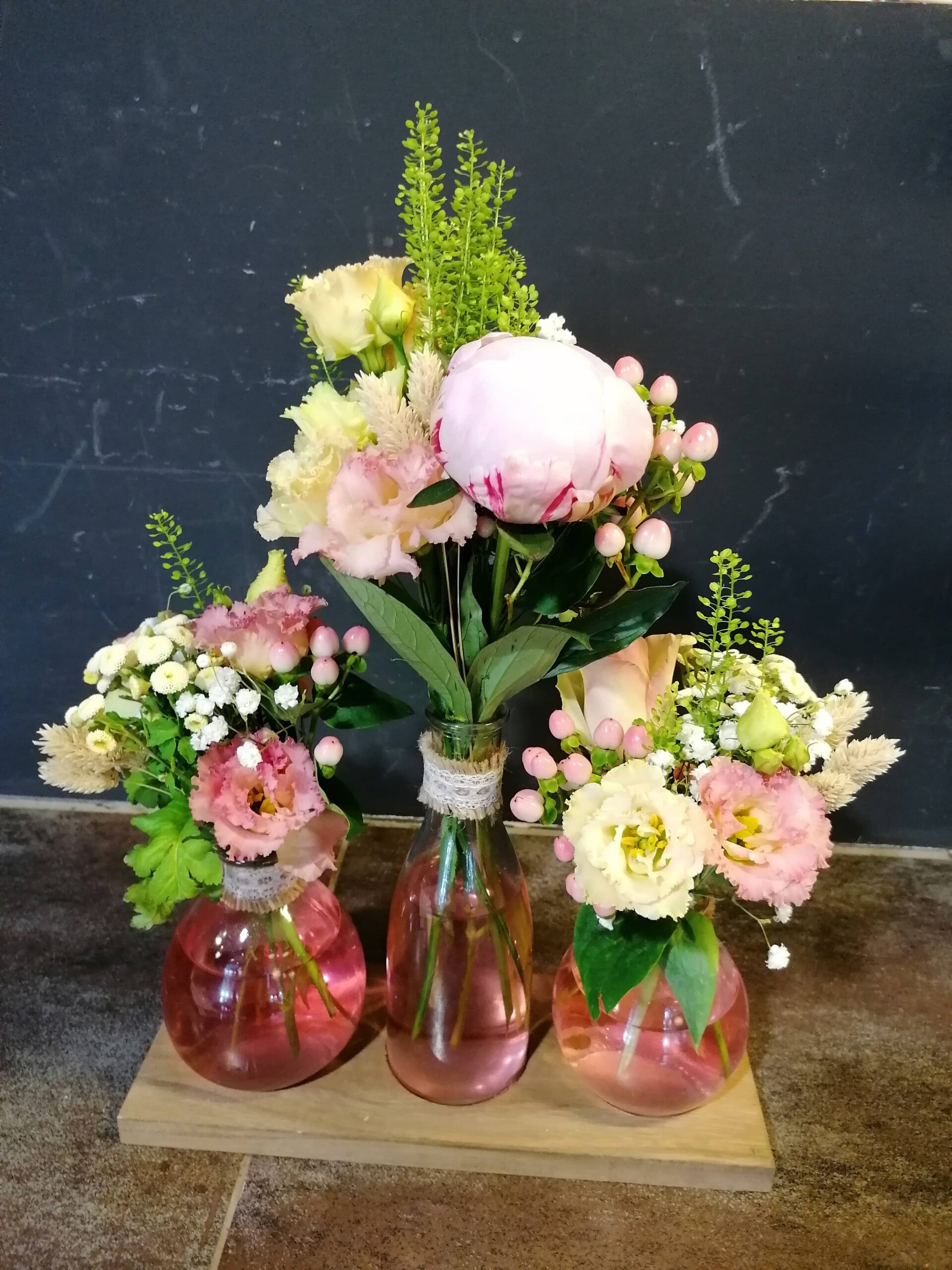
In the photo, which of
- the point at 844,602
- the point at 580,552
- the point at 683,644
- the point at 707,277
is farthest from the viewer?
the point at 844,602

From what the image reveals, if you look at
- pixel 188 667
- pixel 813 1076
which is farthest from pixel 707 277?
pixel 813 1076

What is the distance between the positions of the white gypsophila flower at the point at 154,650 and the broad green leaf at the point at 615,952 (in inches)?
12.9

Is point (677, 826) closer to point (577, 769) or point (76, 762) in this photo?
point (577, 769)

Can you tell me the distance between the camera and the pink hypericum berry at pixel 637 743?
1.98ft

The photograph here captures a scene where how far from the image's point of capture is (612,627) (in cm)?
62

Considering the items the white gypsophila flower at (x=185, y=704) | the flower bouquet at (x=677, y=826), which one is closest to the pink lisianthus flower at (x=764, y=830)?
the flower bouquet at (x=677, y=826)

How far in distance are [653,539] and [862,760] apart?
222 mm

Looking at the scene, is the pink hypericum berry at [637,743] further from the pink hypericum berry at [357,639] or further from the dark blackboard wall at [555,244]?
the dark blackboard wall at [555,244]

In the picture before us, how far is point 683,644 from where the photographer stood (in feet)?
2.37

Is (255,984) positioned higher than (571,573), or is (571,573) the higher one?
(571,573)

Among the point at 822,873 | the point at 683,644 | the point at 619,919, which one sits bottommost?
the point at 822,873

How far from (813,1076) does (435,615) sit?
0.51m

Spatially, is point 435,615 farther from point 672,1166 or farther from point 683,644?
point 672,1166

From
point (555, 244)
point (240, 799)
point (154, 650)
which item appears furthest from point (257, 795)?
point (555, 244)
